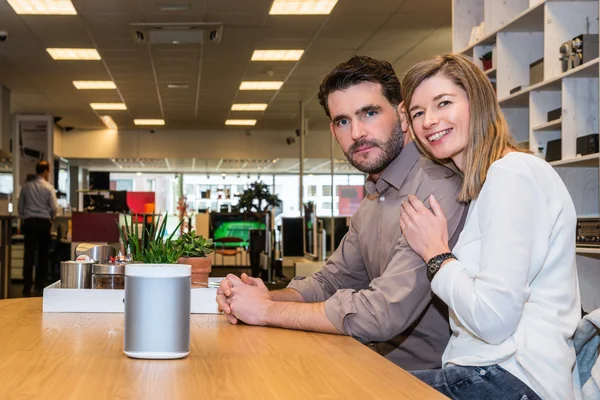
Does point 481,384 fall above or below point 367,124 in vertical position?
below

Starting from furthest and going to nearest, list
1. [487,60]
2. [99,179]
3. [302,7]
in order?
[99,179] → [302,7] → [487,60]

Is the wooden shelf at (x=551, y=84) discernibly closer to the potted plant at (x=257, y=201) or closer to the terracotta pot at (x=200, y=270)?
the terracotta pot at (x=200, y=270)

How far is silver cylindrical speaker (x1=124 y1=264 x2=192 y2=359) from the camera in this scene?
1154 millimetres

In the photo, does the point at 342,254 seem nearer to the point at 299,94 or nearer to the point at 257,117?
the point at 299,94

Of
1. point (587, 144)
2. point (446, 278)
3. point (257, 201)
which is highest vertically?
point (587, 144)

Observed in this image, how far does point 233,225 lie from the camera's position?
13.0m

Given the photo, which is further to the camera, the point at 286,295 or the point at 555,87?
the point at 555,87

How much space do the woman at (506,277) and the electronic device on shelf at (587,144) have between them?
2.32 metres

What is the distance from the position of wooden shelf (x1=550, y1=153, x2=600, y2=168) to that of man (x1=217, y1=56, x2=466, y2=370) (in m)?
1.82

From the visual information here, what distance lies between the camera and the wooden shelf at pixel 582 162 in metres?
3.61

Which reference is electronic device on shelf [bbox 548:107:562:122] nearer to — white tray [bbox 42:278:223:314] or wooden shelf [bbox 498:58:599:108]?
wooden shelf [bbox 498:58:599:108]

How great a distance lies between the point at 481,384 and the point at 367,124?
0.93m

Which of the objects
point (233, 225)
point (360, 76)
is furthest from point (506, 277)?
point (233, 225)

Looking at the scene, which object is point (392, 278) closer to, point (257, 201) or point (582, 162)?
point (582, 162)
